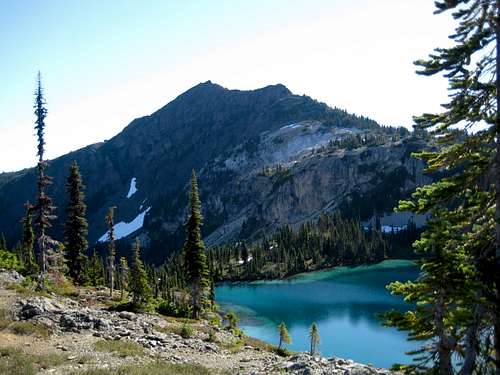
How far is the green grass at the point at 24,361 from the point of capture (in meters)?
18.4

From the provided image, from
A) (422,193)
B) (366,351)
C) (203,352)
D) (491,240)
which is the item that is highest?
(422,193)

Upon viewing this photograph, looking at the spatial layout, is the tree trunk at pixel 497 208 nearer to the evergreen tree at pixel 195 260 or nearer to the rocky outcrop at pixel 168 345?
the rocky outcrop at pixel 168 345

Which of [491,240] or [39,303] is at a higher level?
[491,240]

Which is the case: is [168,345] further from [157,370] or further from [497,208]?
[497,208]

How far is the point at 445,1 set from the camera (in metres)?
11.7

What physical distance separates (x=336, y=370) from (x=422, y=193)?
1469 cm

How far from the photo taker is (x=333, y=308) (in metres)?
96.4

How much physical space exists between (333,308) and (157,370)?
80.2 m

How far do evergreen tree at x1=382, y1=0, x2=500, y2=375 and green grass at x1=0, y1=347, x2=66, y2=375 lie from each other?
48.6ft

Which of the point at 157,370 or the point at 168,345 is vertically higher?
the point at 157,370

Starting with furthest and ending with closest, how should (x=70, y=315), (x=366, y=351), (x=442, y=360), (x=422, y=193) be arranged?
(x=366, y=351) < (x=70, y=315) < (x=422, y=193) < (x=442, y=360)

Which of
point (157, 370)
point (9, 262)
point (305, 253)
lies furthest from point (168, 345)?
point (305, 253)

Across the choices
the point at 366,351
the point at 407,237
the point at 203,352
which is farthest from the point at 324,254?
the point at 203,352

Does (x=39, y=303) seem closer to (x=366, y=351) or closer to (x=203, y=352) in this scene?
(x=203, y=352)
